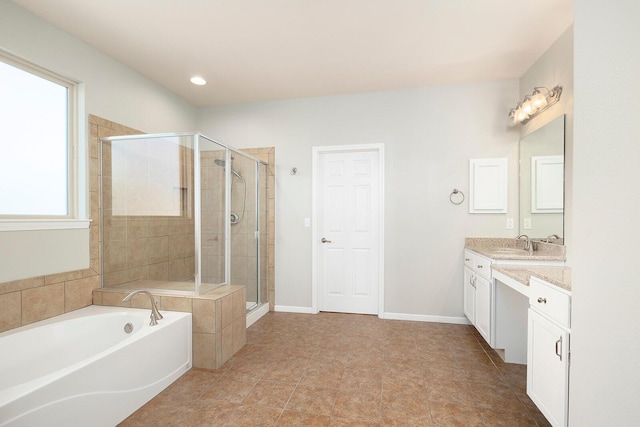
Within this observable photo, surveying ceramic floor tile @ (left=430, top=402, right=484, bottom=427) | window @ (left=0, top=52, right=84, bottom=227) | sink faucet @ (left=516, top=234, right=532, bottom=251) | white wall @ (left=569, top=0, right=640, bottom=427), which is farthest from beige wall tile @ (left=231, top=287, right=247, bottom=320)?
sink faucet @ (left=516, top=234, right=532, bottom=251)

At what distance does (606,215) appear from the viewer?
36.1 inches

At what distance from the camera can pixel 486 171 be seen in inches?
125

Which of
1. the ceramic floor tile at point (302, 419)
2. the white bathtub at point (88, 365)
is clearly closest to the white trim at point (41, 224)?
the white bathtub at point (88, 365)

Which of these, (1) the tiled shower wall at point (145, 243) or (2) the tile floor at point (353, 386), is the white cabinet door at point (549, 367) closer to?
(2) the tile floor at point (353, 386)

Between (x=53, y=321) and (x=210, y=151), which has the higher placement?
(x=210, y=151)

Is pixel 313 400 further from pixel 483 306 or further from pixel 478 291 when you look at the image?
pixel 478 291

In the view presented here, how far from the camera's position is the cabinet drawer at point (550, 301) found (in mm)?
1420

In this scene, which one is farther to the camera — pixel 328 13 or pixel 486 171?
pixel 486 171

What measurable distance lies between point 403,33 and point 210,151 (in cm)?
183

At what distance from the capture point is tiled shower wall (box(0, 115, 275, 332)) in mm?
1982

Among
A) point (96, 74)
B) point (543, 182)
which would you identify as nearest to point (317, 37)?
point (96, 74)

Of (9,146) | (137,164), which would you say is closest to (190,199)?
(137,164)

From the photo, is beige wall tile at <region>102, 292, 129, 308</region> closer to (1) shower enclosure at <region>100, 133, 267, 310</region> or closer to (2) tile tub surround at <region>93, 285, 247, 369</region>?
(2) tile tub surround at <region>93, 285, 247, 369</region>

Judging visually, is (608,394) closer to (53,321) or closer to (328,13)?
(328,13)
